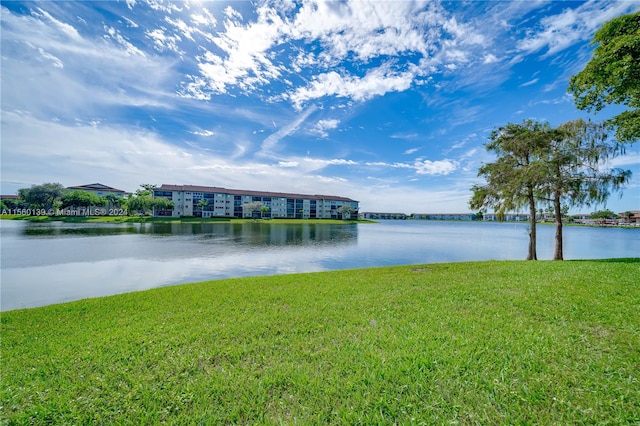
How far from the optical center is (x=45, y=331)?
5543mm

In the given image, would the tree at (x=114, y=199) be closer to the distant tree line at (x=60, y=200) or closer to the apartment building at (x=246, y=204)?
the distant tree line at (x=60, y=200)

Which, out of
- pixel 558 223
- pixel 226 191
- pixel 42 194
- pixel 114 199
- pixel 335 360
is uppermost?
pixel 226 191

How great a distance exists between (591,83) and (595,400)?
37.8ft

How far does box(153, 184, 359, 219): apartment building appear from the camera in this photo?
88281 millimetres

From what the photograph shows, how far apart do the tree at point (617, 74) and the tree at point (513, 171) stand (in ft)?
13.3

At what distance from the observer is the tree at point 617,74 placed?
7.86 m

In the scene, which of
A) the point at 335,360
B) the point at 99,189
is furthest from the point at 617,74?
the point at 99,189

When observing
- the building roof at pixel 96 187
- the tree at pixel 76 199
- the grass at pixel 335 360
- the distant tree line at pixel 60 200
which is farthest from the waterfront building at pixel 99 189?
the grass at pixel 335 360

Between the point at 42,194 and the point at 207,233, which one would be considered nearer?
the point at 207,233

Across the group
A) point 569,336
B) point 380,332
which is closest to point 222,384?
point 380,332

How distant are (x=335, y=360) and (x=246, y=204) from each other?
308 feet

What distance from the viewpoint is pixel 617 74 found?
7949 millimetres

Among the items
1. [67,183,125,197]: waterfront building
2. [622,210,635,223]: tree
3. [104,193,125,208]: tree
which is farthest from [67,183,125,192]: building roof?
[622,210,635,223]: tree

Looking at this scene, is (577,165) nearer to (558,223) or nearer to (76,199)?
(558,223)
